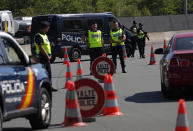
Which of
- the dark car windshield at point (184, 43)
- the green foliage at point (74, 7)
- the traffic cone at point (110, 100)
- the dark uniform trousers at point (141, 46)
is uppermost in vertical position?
the green foliage at point (74, 7)

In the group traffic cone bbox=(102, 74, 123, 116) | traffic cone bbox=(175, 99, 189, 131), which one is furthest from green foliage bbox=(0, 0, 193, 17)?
traffic cone bbox=(175, 99, 189, 131)

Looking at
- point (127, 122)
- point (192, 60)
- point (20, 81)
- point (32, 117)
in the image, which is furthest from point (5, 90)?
point (192, 60)

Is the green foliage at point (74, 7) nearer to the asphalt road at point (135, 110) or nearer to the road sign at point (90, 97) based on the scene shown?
the asphalt road at point (135, 110)

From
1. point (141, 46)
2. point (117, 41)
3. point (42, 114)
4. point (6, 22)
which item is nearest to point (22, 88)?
point (42, 114)

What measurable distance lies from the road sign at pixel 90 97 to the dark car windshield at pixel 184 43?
4.07 m

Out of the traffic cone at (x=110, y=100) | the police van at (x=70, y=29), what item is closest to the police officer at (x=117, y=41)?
the police van at (x=70, y=29)

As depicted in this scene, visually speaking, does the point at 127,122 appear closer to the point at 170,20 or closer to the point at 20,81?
the point at 20,81

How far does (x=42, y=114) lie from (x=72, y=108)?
0.46m

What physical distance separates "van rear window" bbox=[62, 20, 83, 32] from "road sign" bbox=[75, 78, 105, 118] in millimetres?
20119

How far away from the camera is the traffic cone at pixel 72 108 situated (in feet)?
31.9

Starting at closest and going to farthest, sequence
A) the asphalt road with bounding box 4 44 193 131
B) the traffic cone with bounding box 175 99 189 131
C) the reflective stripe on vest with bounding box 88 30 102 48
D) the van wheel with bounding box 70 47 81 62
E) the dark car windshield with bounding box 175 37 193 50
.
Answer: the traffic cone with bounding box 175 99 189 131
the asphalt road with bounding box 4 44 193 131
the dark car windshield with bounding box 175 37 193 50
the reflective stripe on vest with bounding box 88 30 102 48
the van wheel with bounding box 70 47 81 62

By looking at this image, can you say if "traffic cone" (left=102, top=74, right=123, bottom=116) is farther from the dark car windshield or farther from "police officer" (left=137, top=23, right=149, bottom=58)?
"police officer" (left=137, top=23, right=149, bottom=58)

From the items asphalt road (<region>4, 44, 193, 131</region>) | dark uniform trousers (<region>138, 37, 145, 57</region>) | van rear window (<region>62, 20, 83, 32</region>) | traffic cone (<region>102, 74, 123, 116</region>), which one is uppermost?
van rear window (<region>62, 20, 83, 32</region>)

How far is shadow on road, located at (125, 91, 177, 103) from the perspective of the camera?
1377 centimetres
